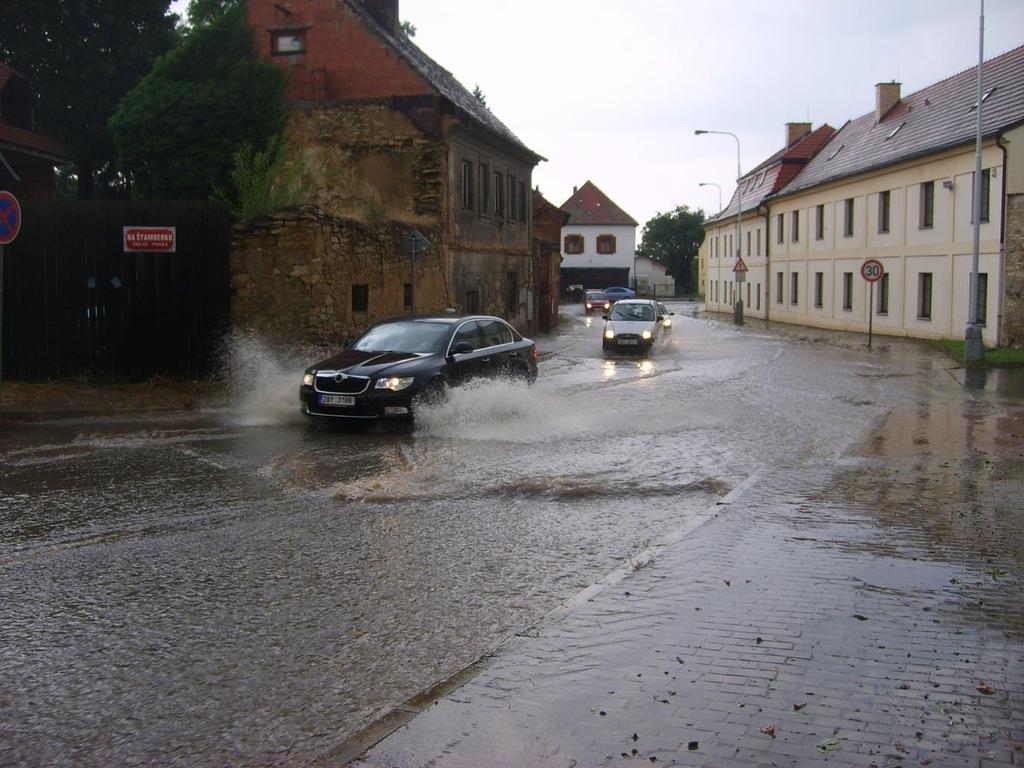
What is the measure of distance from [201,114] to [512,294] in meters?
13.0

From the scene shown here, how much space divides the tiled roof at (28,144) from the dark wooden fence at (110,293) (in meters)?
15.0

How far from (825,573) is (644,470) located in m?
4.20

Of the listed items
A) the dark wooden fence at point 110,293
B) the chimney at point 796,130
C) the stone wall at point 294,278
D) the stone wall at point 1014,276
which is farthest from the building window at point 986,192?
the chimney at point 796,130

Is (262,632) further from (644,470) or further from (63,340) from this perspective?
(63,340)

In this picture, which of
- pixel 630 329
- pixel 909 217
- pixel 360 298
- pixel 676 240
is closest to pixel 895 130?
pixel 909 217

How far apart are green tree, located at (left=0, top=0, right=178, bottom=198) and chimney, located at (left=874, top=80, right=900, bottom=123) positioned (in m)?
29.6

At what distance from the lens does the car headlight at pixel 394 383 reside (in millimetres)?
13133

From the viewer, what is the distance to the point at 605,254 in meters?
102

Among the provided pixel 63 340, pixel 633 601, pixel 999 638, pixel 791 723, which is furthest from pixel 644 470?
pixel 63 340

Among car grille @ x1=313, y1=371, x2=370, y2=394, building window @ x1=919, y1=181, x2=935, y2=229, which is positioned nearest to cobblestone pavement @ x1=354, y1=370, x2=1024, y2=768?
car grille @ x1=313, y1=371, x2=370, y2=394

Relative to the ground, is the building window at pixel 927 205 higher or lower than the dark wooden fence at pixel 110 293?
higher

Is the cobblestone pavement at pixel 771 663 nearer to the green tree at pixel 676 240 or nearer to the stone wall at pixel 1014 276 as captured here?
the stone wall at pixel 1014 276

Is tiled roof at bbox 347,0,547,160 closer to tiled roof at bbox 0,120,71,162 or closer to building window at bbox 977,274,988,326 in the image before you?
tiled roof at bbox 0,120,71,162

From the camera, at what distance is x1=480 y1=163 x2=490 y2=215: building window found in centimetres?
3291
